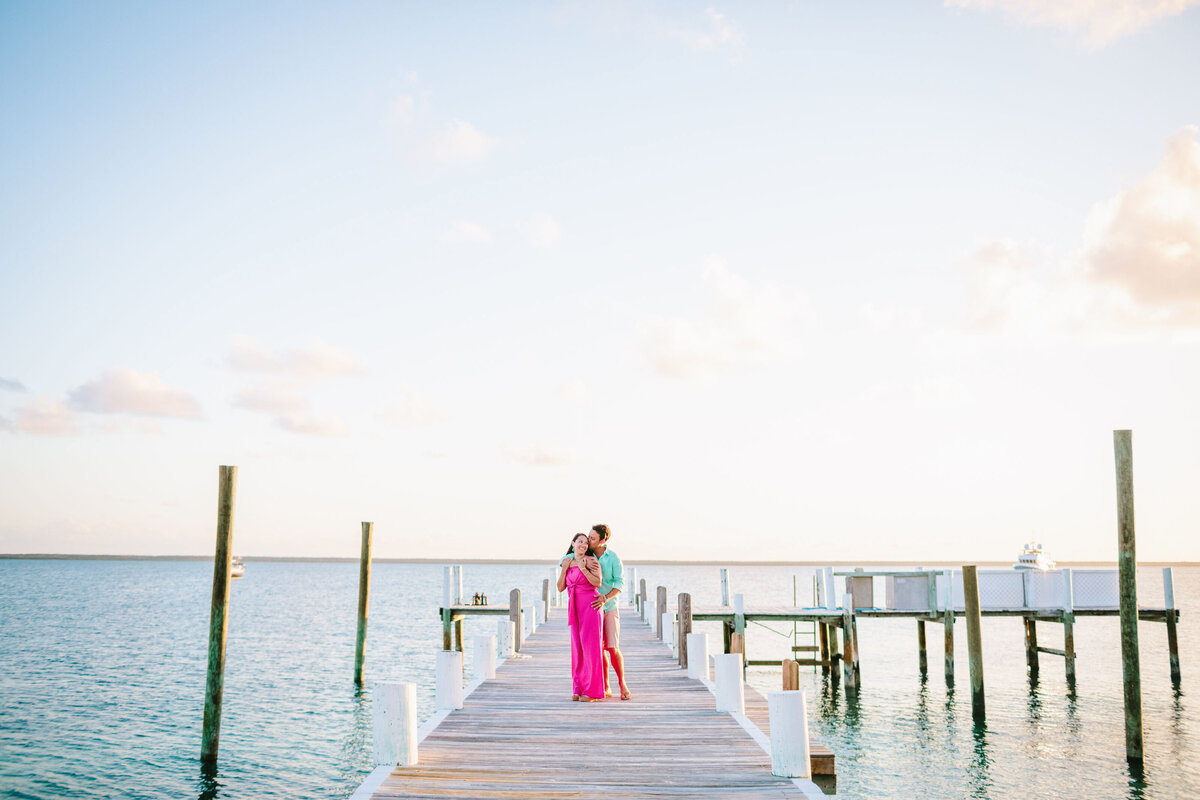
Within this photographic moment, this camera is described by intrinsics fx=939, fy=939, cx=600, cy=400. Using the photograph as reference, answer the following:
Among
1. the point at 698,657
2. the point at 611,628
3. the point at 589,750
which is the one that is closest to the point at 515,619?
the point at 698,657

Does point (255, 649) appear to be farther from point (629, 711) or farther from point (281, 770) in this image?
point (629, 711)

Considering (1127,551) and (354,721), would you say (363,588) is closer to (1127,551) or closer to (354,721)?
(354,721)

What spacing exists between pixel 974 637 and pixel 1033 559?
10271mm

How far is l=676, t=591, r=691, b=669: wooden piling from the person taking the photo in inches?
599

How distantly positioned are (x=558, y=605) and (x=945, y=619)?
43.0ft

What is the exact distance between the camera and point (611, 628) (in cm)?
1172

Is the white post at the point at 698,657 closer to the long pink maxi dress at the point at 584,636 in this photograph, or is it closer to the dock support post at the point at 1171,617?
the long pink maxi dress at the point at 584,636

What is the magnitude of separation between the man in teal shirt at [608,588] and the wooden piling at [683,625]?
334 centimetres

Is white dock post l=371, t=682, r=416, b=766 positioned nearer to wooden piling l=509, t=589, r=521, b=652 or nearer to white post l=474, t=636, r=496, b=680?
white post l=474, t=636, r=496, b=680

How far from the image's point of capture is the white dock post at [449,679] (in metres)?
10.7

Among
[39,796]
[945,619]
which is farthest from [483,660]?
[945,619]

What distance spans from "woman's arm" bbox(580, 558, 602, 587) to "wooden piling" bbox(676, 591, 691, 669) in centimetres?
419

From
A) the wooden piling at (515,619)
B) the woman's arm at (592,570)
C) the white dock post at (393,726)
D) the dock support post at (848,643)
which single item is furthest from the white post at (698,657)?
the dock support post at (848,643)

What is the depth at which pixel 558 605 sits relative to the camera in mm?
32469
